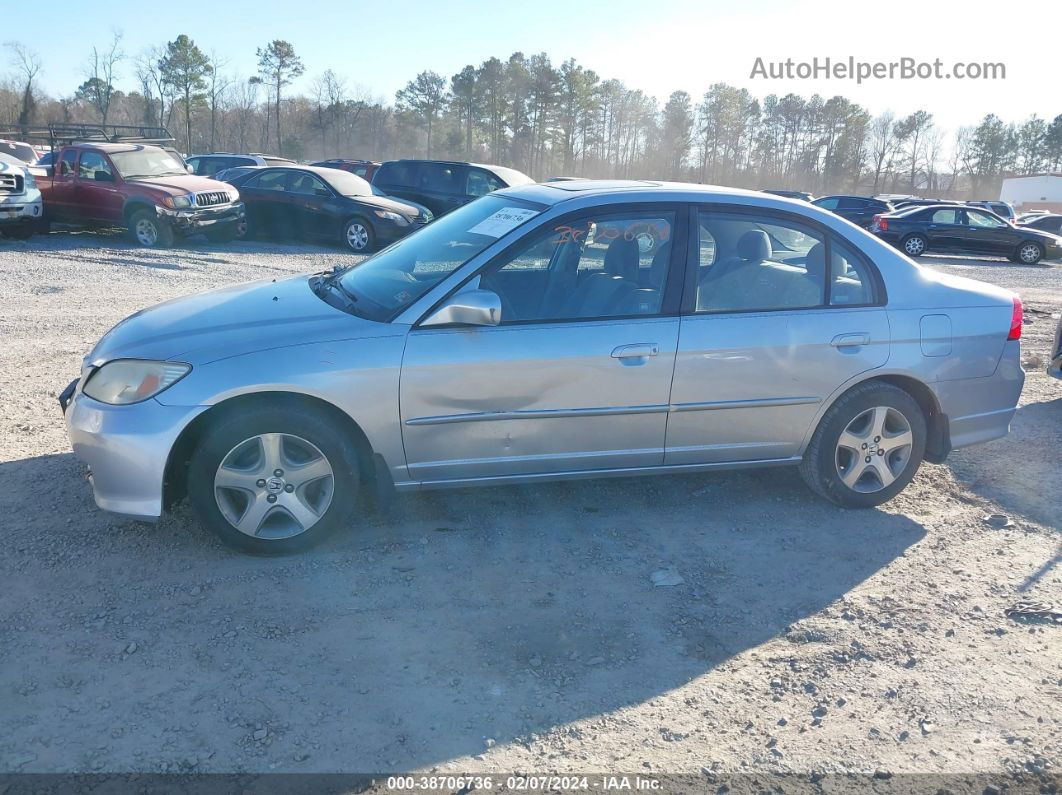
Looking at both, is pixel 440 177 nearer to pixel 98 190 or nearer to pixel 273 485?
pixel 98 190

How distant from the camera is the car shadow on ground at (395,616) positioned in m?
2.80

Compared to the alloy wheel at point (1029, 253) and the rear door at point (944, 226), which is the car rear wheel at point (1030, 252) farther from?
the rear door at point (944, 226)

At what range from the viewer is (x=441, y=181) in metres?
18.0

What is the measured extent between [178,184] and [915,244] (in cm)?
1781

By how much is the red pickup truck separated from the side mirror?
12164mm

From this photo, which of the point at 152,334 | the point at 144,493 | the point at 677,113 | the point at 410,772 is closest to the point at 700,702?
the point at 410,772

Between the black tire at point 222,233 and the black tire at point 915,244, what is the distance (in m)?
16.6

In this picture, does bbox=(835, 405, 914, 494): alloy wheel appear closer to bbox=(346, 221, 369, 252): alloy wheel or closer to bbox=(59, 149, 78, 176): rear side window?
bbox=(346, 221, 369, 252): alloy wheel

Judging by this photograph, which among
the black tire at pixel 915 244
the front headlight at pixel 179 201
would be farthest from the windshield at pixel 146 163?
the black tire at pixel 915 244

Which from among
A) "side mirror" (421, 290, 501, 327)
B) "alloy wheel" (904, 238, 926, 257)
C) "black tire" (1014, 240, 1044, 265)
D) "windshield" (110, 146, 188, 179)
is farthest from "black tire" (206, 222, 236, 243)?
"black tire" (1014, 240, 1044, 265)

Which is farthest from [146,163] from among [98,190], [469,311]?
[469,311]

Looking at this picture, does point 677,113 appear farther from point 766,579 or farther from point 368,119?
point 766,579

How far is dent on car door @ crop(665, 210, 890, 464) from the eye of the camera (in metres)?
4.32

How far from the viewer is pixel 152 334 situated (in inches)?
159
